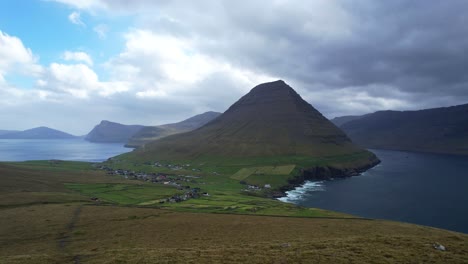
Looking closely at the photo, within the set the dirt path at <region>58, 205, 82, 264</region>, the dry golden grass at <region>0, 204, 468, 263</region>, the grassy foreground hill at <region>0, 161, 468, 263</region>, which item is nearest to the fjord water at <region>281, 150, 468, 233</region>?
the grassy foreground hill at <region>0, 161, 468, 263</region>

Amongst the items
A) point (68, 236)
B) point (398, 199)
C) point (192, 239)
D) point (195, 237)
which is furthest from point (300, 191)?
point (68, 236)

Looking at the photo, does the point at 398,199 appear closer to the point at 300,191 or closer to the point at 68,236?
the point at 300,191

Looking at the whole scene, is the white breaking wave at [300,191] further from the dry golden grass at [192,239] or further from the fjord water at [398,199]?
the dry golden grass at [192,239]

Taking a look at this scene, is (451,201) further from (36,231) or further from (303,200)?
(36,231)

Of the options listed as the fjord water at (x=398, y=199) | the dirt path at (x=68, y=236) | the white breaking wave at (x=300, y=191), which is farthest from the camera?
the white breaking wave at (x=300, y=191)

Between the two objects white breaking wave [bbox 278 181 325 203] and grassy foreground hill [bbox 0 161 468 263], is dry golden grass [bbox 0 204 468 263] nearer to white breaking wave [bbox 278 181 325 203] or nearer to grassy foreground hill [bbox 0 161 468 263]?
grassy foreground hill [bbox 0 161 468 263]

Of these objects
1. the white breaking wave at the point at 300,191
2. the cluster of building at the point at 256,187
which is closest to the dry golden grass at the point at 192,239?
the white breaking wave at the point at 300,191
